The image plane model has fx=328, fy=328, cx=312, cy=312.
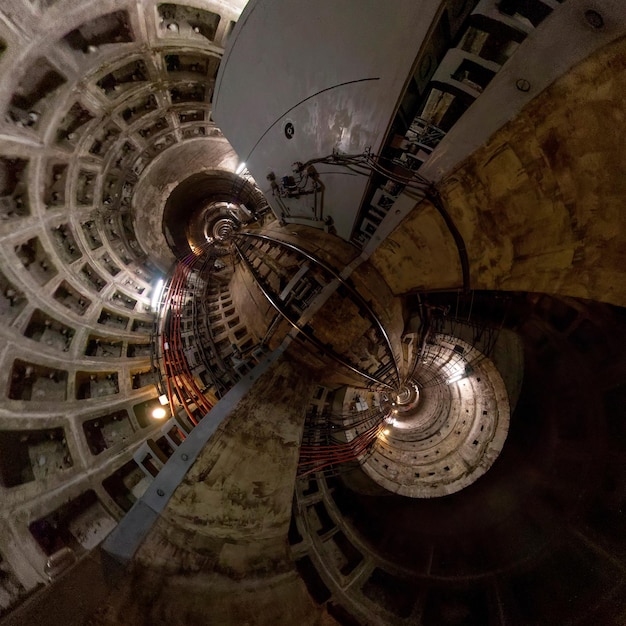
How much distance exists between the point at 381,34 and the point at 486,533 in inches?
354

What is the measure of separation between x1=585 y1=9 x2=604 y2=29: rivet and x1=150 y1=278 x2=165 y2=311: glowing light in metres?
9.30

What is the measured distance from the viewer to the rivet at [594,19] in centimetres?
248

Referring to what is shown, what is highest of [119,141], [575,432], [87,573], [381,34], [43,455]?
[119,141]

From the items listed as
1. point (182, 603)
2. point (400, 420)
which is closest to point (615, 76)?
point (182, 603)

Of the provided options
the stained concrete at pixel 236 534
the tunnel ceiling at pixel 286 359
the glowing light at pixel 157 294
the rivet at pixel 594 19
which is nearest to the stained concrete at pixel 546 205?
the tunnel ceiling at pixel 286 359

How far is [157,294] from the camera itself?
30.8 feet

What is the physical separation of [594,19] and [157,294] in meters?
9.67

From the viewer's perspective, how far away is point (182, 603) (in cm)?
433

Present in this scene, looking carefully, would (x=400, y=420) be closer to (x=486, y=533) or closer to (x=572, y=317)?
(x=486, y=533)

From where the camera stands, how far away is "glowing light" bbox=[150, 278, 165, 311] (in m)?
9.21

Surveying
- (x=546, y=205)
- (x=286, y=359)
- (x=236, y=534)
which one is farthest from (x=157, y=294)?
(x=546, y=205)

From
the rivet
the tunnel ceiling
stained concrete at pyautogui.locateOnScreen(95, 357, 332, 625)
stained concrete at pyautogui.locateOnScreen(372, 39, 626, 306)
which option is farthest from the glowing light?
the rivet

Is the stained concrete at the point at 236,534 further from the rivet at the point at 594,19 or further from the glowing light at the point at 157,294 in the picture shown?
the glowing light at the point at 157,294

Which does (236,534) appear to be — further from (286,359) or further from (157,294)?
(157,294)
